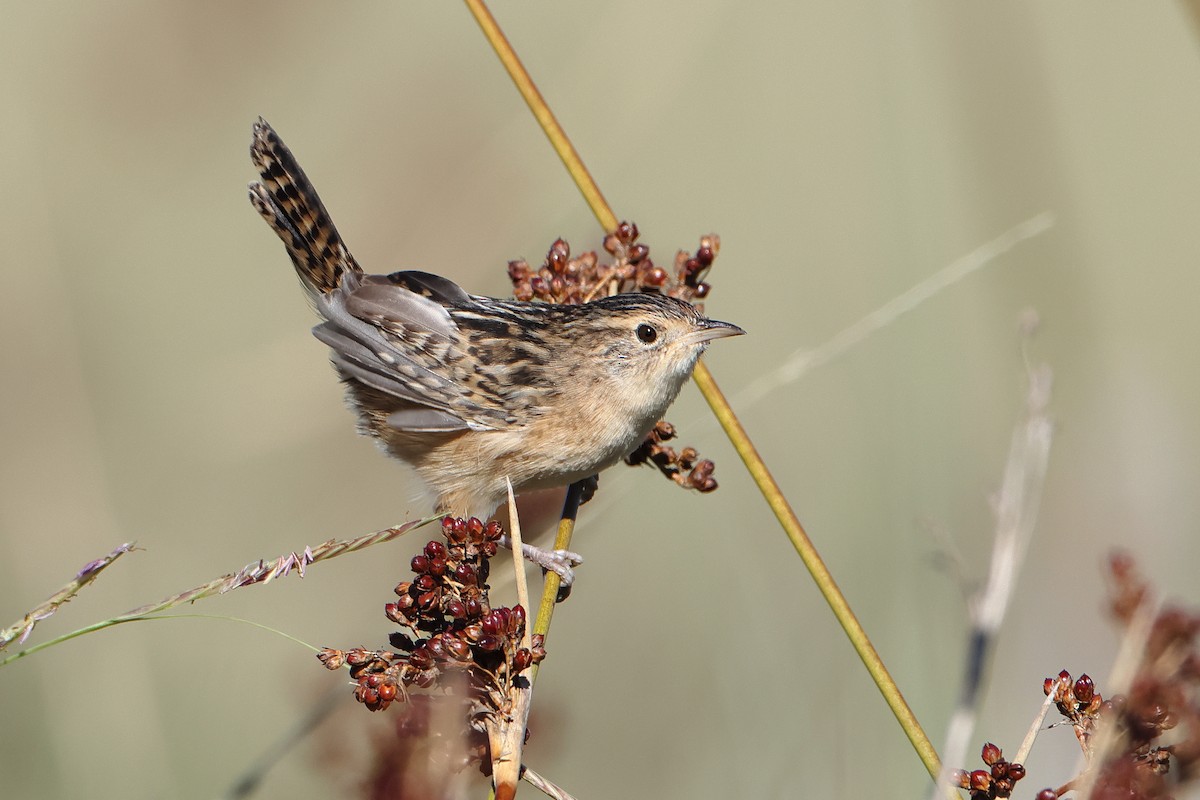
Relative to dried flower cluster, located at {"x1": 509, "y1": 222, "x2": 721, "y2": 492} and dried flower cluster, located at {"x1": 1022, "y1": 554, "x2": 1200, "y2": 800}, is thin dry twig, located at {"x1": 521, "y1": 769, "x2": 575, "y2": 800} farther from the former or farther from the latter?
dried flower cluster, located at {"x1": 509, "y1": 222, "x2": 721, "y2": 492}

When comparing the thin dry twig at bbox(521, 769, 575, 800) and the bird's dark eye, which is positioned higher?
the bird's dark eye

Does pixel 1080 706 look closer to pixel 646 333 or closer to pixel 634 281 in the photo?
pixel 634 281

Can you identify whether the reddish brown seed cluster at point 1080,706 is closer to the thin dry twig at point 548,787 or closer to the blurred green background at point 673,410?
the blurred green background at point 673,410

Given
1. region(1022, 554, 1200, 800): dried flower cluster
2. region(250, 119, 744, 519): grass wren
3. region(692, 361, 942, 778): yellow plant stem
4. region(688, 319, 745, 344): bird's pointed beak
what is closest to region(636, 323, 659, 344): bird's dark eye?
region(250, 119, 744, 519): grass wren

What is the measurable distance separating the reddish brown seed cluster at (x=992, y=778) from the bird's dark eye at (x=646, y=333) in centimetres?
194

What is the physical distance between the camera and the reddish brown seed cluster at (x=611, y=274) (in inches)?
134

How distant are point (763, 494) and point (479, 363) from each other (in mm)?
1549

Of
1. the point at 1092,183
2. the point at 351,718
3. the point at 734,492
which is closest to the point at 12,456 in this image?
the point at 351,718

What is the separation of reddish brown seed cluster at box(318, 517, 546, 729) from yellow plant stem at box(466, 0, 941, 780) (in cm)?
15

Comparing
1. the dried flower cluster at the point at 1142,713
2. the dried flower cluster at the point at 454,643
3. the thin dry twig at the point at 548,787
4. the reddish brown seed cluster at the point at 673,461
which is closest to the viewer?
the dried flower cluster at the point at 1142,713

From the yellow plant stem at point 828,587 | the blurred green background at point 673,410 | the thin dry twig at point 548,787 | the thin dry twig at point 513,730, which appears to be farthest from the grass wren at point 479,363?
the thin dry twig at point 548,787

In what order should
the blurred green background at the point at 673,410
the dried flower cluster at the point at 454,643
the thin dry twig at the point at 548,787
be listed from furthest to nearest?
the blurred green background at the point at 673,410, the dried flower cluster at the point at 454,643, the thin dry twig at the point at 548,787

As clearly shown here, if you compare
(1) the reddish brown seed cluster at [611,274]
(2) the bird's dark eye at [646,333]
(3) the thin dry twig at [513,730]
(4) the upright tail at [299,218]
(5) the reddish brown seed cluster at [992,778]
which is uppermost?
(4) the upright tail at [299,218]

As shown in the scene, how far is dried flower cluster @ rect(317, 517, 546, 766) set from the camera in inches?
87.6
